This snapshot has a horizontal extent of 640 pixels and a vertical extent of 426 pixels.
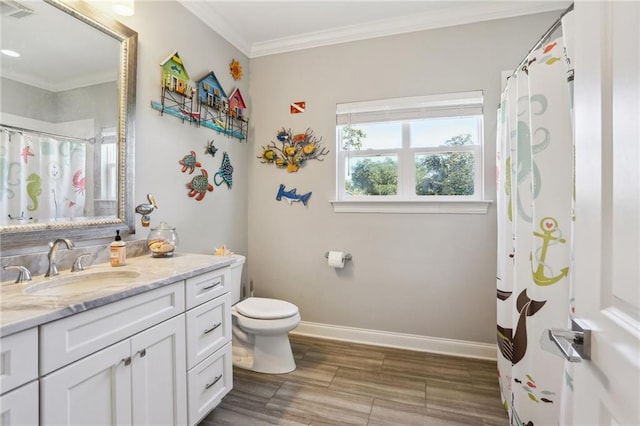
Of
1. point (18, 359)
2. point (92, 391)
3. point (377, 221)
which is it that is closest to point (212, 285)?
point (92, 391)

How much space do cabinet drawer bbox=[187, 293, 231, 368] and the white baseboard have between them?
1142 millimetres

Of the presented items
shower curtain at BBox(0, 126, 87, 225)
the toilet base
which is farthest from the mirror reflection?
the toilet base

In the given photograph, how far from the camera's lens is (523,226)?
1.43m

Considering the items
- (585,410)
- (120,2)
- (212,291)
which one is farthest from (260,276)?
(585,410)

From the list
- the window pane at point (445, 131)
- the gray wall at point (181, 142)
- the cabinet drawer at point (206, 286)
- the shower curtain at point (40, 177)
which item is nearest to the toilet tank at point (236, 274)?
the gray wall at point (181, 142)

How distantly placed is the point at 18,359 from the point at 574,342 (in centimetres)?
136

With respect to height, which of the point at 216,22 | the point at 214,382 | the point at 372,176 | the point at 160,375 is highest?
the point at 216,22

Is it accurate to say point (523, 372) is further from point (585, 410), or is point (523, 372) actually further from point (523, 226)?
point (585, 410)

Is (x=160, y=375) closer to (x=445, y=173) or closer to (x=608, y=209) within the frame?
(x=608, y=209)

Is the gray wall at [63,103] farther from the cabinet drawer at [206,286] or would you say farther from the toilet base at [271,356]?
the toilet base at [271,356]

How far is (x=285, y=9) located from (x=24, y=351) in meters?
2.46

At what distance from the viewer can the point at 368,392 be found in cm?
189

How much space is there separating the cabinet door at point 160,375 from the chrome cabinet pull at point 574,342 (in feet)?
4.40

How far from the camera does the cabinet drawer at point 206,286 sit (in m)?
1.44
